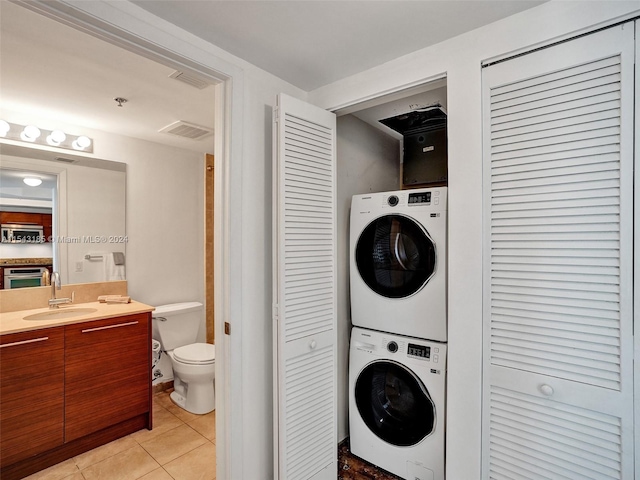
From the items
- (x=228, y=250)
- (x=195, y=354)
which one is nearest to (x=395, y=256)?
(x=228, y=250)

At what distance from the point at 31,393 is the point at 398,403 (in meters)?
2.16

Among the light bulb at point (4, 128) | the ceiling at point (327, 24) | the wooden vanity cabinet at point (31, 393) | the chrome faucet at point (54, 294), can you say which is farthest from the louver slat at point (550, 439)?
the light bulb at point (4, 128)

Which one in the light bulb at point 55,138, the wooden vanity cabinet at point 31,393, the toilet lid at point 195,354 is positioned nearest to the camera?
the wooden vanity cabinet at point 31,393

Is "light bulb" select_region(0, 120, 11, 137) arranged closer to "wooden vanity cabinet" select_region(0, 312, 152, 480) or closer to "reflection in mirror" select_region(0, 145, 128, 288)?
"reflection in mirror" select_region(0, 145, 128, 288)

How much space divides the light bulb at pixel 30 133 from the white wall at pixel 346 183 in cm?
219

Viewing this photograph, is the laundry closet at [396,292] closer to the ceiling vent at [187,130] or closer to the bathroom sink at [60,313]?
the ceiling vent at [187,130]

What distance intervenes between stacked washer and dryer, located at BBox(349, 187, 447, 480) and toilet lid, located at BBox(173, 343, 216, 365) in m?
1.24

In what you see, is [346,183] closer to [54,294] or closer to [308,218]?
[308,218]

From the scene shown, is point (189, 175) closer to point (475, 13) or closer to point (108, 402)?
point (108, 402)

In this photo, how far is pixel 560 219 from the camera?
50.0 inches

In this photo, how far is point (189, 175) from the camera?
3414 millimetres

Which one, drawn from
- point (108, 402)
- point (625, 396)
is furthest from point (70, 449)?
point (625, 396)

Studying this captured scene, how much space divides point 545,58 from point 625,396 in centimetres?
127

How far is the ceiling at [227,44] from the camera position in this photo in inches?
51.6
